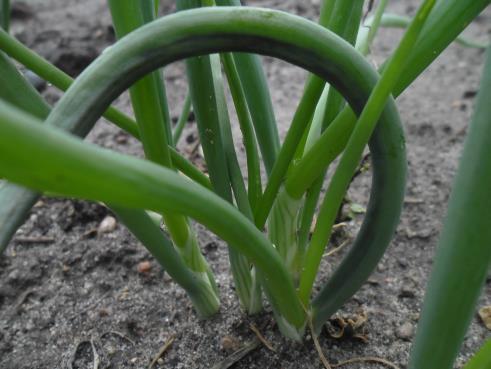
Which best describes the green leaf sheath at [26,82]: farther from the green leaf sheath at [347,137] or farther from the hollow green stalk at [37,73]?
the green leaf sheath at [347,137]

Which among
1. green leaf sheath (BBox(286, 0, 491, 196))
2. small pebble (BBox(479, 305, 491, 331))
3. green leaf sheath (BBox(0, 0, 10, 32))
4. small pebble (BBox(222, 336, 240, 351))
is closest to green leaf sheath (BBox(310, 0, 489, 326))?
green leaf sheath (BBox(286, 0, 491, 196))

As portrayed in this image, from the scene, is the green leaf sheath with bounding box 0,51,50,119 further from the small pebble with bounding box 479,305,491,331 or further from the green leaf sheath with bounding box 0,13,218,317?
the small pebble with bounding box 479,305,491,331

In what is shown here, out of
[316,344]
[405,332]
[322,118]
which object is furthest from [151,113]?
[405,332]

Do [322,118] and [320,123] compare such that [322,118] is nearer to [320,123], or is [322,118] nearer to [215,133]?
[320,123]

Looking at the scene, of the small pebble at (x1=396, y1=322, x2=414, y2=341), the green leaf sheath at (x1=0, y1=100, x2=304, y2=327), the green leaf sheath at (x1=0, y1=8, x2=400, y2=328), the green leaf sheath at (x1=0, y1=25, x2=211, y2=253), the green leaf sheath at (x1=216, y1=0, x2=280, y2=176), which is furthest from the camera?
the small pebble at (x1=396, y1=322, x2=414, y2=341)

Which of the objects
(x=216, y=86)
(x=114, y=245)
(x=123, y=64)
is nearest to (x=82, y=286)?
(x=114, y=245)
